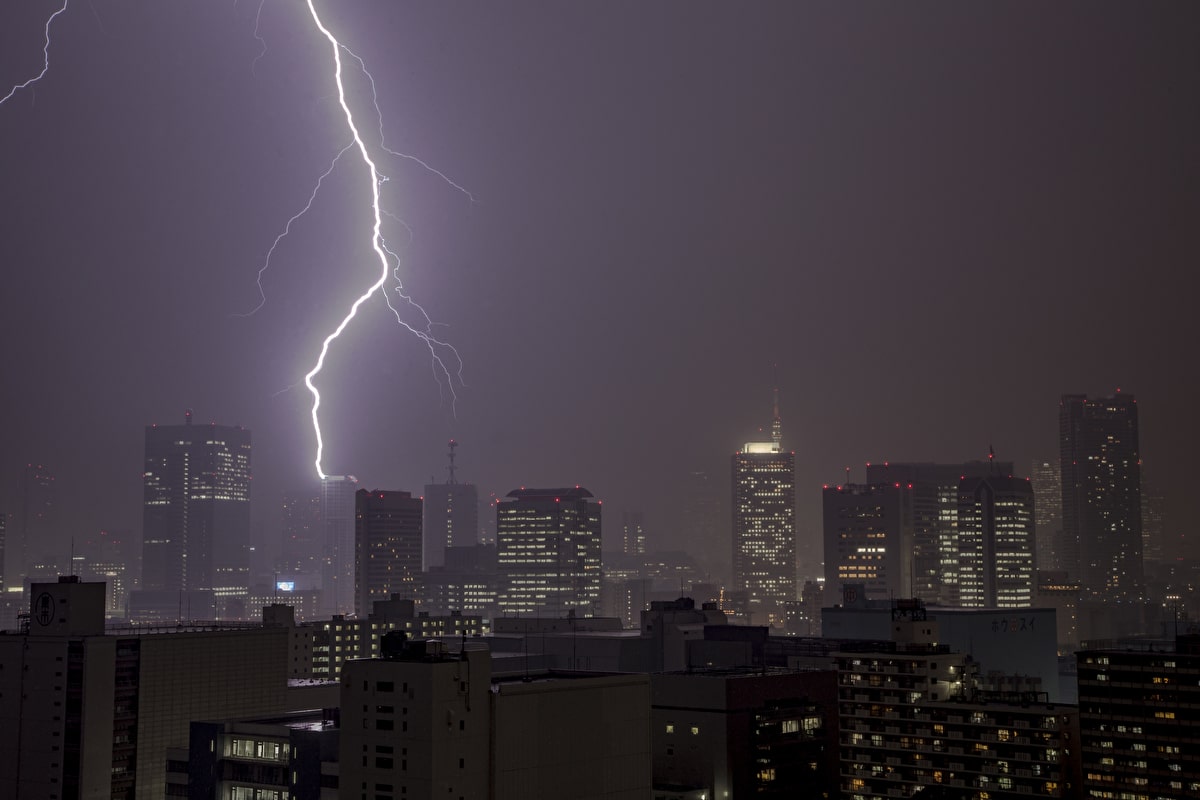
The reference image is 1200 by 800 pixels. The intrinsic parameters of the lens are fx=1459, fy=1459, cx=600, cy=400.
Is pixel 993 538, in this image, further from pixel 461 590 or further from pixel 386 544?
pixel 386 544

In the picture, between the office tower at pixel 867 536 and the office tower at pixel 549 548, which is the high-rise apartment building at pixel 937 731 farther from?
the office tower at pixel 549 548

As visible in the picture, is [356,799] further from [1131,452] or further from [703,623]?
[1131,452]

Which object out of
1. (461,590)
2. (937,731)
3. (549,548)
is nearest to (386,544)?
(461,590)

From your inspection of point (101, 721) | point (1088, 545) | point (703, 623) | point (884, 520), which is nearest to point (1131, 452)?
point (1088, 545)

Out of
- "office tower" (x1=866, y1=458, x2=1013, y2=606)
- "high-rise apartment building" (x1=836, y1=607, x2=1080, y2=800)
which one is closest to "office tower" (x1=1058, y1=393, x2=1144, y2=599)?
"office tower" (x1=866, y1=458, x2=1013, y2=606)

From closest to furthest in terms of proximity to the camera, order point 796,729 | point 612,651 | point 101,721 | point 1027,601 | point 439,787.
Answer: point 439,787 < point 101,721 < point 796,729 < point 612,651 < point 1027,601

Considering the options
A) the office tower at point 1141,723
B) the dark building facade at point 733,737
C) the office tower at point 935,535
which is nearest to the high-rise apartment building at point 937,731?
the office tower at point 1141,723
